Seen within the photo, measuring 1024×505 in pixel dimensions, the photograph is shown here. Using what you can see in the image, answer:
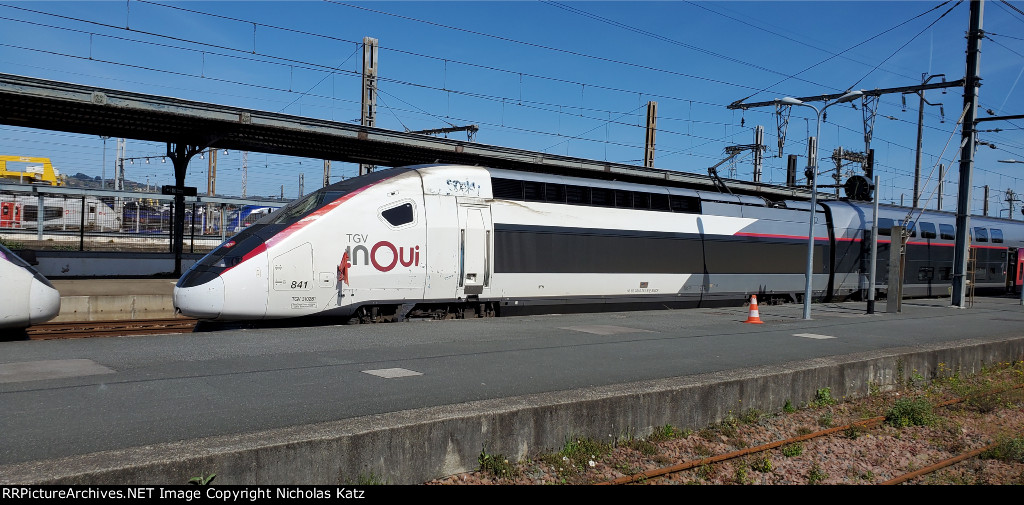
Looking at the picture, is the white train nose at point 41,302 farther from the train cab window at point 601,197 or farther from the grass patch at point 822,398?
the grass patch at point 822,398

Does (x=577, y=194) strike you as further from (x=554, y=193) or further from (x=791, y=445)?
(x=791, y=445)

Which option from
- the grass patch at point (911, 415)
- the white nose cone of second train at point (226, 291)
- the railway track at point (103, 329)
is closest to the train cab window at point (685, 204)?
the grass patch at point (911, 415)

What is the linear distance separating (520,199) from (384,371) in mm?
6673

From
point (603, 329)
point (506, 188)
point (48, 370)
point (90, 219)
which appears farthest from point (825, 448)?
point (90, 219)

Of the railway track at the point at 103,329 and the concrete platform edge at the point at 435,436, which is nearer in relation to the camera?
the concrete platform edge at the point at 435,436

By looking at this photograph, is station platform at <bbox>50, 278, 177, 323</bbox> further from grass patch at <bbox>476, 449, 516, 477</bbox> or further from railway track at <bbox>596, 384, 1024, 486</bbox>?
railway track at <bbox>596, 384, 1024, 486</bbox>

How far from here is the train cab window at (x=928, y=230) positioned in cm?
2467

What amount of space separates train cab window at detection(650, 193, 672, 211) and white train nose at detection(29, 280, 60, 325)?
11830mm

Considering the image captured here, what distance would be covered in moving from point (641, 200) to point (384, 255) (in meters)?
6.88

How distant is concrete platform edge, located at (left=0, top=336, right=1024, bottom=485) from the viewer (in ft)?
14.6

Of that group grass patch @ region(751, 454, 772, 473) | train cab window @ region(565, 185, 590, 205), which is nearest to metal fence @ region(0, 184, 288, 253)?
train cab window @ region(565, 185, 590, 205)

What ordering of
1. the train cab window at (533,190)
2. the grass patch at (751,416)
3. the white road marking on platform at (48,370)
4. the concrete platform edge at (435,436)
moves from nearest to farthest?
the concrete platform edge at (435,436) → the white road marking on platform at (48,370) → the grass patch at (751,416) → the train cab window at (533,190)

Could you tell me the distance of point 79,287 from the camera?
59.3ft

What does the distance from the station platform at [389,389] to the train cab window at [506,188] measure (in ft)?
8.09
